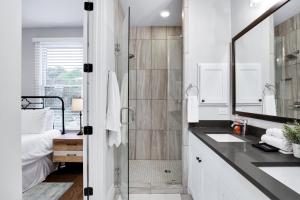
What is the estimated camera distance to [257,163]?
1313 millimetres

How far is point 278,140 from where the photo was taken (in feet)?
5.29

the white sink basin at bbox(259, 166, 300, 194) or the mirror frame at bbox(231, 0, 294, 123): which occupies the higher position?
the mirror frame at bbox(231, 0, 294, 123)

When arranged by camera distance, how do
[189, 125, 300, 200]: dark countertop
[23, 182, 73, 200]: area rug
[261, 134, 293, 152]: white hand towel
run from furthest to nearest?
[23, 182, 73, 200]: area rug
[261, 134, 293, 152]: white hand towel
[189, 125, 300, 200]: dark countertop

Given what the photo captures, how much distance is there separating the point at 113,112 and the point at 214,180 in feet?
3.98

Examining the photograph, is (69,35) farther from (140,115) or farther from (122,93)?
(122,93)

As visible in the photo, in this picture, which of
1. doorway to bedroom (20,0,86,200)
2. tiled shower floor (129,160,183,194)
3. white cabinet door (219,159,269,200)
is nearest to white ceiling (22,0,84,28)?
doorway to bedroom (20,0,86,200)

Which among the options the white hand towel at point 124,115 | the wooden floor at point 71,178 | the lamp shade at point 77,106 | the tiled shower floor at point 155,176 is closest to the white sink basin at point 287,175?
the white hand towel at point 124,115

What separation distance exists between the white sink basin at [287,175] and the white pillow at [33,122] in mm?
3516

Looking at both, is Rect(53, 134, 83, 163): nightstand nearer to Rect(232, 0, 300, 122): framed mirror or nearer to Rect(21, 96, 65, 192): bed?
Rect(21, 96, 65, 192): bed

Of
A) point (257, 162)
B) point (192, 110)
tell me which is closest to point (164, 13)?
point (192, 110)

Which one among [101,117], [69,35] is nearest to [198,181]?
[101,117]

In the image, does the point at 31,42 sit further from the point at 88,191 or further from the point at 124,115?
the point at 88,191

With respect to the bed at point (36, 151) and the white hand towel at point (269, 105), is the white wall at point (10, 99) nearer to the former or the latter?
the white hand towel at point (269, 105)

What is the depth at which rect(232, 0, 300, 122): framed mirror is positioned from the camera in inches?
68.4
